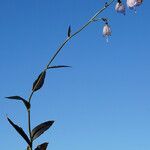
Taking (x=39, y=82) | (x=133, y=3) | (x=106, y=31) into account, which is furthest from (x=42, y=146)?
(x=106, y=31)

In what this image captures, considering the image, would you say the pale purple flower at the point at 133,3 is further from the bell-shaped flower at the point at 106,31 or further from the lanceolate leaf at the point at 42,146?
the lanceolate leaf at the point at 42,146

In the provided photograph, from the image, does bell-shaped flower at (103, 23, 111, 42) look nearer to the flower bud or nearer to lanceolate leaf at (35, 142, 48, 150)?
the flower bud

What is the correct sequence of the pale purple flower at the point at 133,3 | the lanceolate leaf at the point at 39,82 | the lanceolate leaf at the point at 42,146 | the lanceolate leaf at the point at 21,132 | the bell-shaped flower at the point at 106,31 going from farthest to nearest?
the bell-shaped flower at the point at 106,31
the pale purple flower at the point at 133,3
the lanceolate leaf at the point at 39,82
the lanceolate leaf at the point at 21,132
the lanceolate leaf at the point at 42,146

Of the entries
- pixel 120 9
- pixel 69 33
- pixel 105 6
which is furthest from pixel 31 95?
pixel 120 9

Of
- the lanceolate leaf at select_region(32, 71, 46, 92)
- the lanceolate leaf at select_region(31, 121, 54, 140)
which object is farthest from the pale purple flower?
the lanceolate leaf at select_region(31, 121, 54, 140)

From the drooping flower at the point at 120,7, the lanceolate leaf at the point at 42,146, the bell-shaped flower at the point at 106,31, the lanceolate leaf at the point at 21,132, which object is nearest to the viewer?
the lanceolate leaf at the point at 42,146

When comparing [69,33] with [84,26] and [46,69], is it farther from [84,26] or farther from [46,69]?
[46,69]

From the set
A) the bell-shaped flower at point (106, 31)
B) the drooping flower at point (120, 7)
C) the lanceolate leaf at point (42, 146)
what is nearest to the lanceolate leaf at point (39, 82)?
the lanceolate leaf at point (42, 146)
